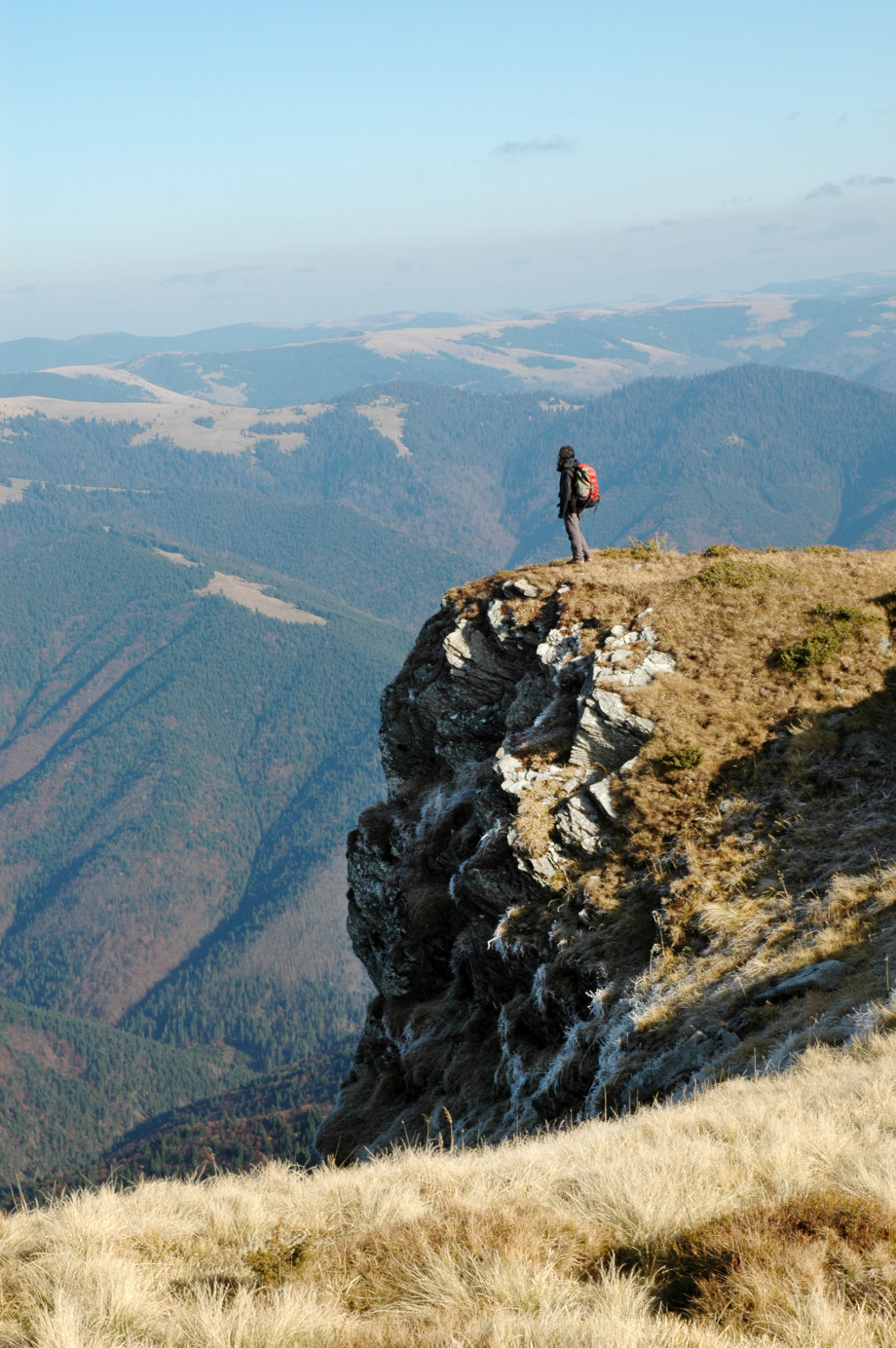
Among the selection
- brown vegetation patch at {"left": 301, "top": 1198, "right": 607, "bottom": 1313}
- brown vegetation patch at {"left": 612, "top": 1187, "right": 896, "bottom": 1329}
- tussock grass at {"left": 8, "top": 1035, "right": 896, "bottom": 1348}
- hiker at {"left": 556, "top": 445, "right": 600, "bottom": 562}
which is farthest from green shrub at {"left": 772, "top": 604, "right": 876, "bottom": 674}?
brown vegetation patch at {"left": 301, "top": 1198, "right": 607, "bottom": 1313}

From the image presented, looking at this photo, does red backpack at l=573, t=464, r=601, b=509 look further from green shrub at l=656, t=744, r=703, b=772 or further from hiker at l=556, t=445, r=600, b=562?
green shrub at l=656, t=744, r=703, b=772

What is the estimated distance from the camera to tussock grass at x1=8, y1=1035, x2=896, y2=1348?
651cm

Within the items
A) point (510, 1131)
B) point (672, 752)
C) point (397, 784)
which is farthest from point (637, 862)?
point (397, 784)

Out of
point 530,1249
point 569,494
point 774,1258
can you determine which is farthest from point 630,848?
point 569,494

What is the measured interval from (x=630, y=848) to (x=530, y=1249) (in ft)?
45.7

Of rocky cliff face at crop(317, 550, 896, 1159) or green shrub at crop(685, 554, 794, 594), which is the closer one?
rocky cliff face at crop(317, 550, 896, 1159)

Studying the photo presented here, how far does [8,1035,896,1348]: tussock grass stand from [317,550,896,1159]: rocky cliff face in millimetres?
2722

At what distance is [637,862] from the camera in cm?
2053

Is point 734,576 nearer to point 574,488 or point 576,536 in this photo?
point 576,536

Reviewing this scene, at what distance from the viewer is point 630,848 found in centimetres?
2095

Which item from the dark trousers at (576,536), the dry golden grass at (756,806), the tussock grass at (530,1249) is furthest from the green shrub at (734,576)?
the tussock grass at (530,1249)

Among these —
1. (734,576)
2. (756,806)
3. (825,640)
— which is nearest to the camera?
(756,806)

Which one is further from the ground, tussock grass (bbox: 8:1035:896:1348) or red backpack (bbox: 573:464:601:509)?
red backpack (bbox: 573:464:601:509)

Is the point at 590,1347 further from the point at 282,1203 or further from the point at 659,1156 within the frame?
the point at 282,1203
